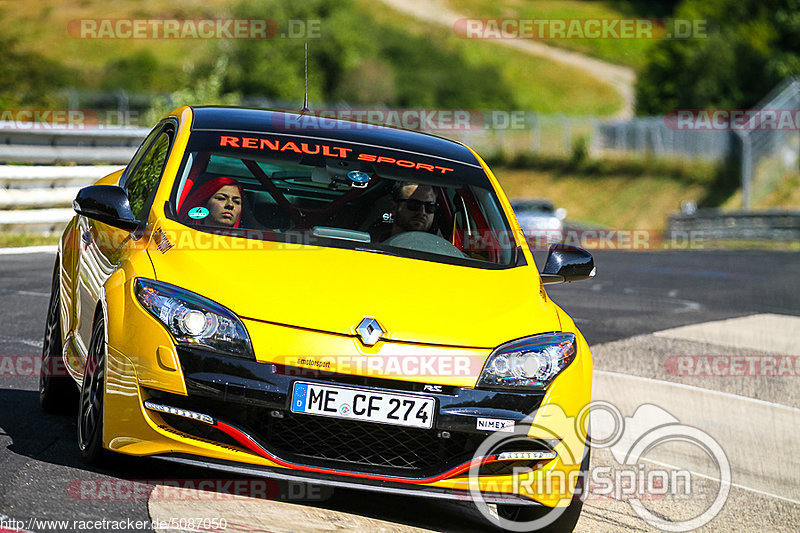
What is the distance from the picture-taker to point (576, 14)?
11994 centimetres

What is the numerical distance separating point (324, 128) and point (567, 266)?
4.85 ft

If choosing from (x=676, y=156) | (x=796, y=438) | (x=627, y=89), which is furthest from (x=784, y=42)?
(x=796, y=438)

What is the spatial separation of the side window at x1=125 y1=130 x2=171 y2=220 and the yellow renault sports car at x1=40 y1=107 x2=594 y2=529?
0.10 metres

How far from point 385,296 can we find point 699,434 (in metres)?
3.43

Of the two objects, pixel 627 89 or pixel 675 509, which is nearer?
pixel 675 509

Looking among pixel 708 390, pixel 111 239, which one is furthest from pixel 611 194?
pixel 111 239

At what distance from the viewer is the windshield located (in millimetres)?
5754

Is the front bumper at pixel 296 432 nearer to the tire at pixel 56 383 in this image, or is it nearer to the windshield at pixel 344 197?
the windshield at pixel 344 197

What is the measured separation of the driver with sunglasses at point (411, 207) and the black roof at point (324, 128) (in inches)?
10.3

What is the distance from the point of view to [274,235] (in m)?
5.60

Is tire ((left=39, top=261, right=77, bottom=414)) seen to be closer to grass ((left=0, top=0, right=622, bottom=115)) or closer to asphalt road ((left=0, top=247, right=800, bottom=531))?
asphalt road ((left=0, top=247, right=800, bottom=531))

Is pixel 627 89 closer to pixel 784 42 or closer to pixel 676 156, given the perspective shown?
pixel 784 42

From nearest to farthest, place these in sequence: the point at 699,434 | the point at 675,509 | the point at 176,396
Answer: the point at 176,396 → the point at 675,509 → the point at 699,434

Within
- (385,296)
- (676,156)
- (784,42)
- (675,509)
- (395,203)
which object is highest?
(784,42)
